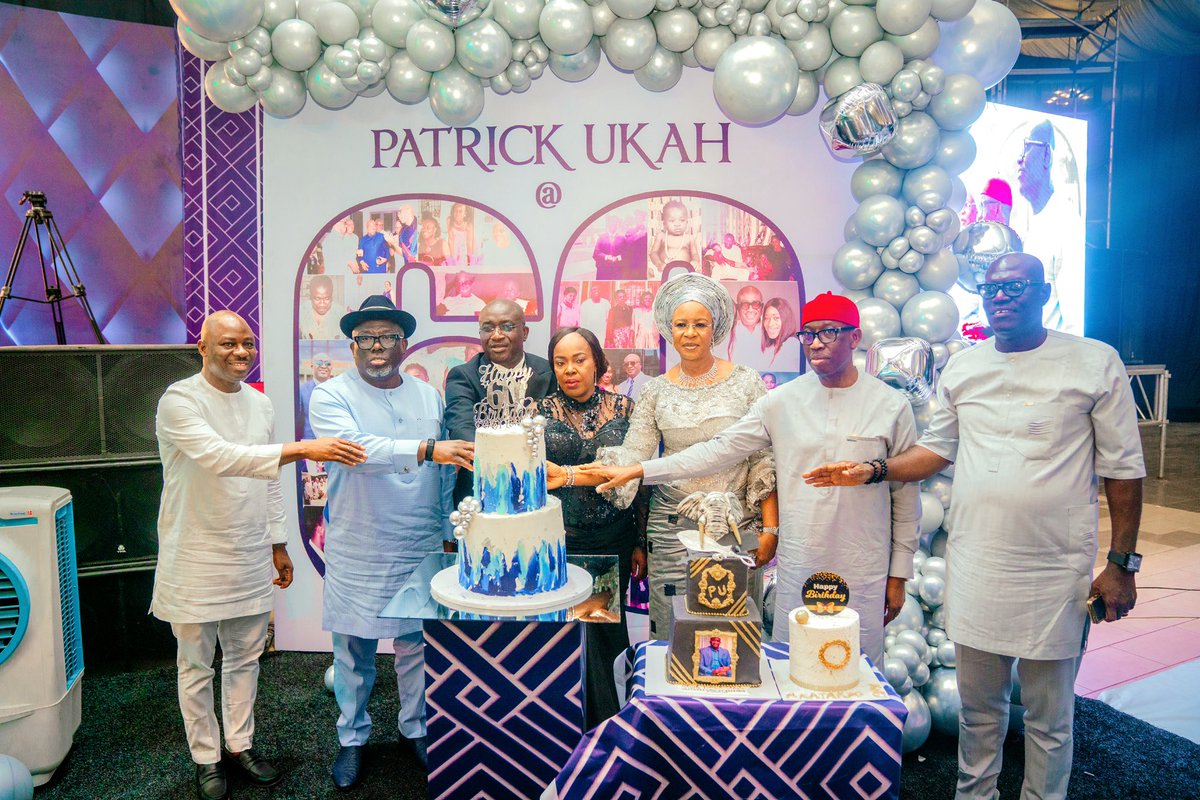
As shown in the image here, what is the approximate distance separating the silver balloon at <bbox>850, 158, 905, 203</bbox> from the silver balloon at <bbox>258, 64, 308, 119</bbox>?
281cm

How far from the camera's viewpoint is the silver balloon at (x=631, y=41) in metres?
3.70

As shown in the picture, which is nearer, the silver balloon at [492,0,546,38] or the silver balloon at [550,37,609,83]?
the silver balloon at [492,0,546,38]

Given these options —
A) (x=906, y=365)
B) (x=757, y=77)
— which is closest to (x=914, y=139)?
(x=757, y=77)

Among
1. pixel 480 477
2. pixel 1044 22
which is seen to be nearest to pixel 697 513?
pixel 480 477

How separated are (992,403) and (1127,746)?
1.99 m

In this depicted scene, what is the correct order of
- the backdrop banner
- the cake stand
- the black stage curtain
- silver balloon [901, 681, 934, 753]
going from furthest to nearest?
1. the black stage curtain
2. the backdrop banner
3. silver balloon [901, 681, 934, 753]
4. the cake stand

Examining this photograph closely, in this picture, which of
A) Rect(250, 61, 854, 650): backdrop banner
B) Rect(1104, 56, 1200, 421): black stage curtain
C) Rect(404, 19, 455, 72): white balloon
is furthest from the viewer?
Rect(1104, 56, 1200, 421): black stage curtain

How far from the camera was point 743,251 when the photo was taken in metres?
4.24

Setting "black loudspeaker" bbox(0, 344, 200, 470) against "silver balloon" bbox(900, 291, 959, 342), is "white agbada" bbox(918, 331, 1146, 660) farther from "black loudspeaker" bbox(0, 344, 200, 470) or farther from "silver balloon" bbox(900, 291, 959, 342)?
"black loudspeaker" bbox(0, 344, 200, 470)

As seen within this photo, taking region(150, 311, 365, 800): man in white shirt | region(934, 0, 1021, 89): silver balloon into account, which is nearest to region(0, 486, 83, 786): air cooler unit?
region(150, 311, 365, 800): man in white shirt

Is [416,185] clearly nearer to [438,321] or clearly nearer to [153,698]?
[438,321]

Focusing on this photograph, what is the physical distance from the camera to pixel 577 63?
12.6 ft

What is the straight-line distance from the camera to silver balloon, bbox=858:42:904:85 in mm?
3510

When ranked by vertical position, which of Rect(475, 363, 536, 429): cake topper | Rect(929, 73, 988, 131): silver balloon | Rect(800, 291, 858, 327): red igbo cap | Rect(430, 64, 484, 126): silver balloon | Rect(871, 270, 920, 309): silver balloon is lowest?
Rect(475, 363, 536, 429): cake topper
